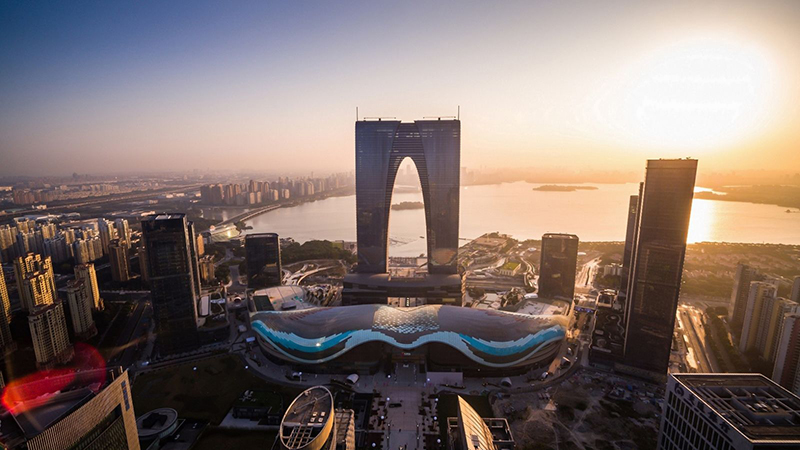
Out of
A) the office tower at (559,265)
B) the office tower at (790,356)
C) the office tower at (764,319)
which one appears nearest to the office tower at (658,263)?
the office tower at (790,356)

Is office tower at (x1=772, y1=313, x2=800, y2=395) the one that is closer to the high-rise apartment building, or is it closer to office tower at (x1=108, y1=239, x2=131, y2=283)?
the high-rise apartment building

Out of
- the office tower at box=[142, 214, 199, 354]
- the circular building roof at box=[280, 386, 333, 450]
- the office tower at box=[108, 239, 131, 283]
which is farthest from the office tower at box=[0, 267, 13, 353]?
the circular building roof at box=[280, 386, 333, 450]

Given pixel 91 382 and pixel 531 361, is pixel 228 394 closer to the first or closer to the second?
pixel 91 382

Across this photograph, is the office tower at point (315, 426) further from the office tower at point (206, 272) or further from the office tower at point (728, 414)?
the office tower at point (206, 272)

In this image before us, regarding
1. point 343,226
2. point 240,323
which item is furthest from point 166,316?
point 343,226

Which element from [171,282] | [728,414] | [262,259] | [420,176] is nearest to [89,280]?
[171,282]

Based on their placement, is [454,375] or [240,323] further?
[240,323]
